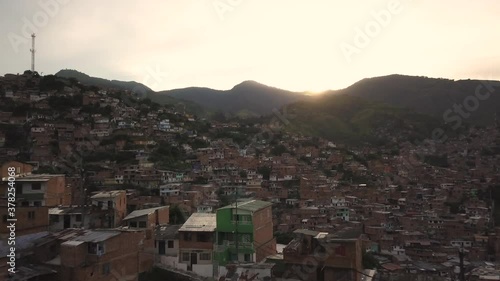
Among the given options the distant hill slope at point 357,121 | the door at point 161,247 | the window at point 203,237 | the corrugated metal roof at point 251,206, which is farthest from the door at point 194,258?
the distant hill slope at point 357,121

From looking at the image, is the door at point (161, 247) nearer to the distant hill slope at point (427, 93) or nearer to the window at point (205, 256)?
the window at point (205, 256)

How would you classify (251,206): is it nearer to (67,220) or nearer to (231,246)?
(231,246)

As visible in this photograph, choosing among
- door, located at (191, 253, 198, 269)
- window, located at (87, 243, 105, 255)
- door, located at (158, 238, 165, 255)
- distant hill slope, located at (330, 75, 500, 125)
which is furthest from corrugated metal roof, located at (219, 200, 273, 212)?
distant hill slope, located at (330, 75, 500, 125)

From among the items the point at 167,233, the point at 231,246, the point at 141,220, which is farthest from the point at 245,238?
the point at 141,220

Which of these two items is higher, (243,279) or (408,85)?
(408,85)

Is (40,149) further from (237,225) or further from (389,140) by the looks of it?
(389,140)

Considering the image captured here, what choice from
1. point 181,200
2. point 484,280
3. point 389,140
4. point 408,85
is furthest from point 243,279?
point 408,85

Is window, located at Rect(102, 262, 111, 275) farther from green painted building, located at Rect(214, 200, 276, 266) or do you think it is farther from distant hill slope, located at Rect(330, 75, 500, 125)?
distant hill slope, located at Rect(330, 75, 500, 125)

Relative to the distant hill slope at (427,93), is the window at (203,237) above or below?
below
